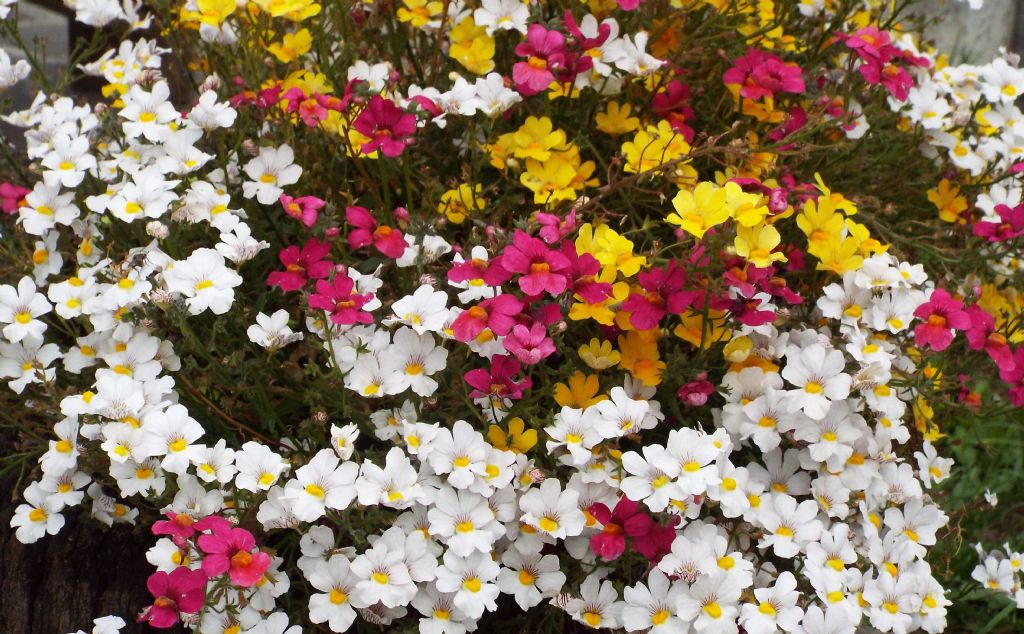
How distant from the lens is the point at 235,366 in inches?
63.3

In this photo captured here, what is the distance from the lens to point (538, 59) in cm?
176

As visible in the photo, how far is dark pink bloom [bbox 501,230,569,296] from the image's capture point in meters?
1.45

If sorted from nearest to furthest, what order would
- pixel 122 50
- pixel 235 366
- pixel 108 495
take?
pixel 235 366
pixel 108 495
pixel 122 50

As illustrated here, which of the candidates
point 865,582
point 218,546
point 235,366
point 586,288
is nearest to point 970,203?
point 865,582

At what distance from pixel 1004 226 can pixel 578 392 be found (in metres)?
0.95

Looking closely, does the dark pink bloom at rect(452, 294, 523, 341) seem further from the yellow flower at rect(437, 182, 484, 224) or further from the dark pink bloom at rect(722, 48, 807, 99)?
the dark pink bloom at rect(722, 48, 807, 99)

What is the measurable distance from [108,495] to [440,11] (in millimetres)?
1093

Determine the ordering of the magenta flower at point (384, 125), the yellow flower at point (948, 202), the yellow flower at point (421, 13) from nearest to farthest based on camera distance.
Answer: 1. the magenta flower at point (384, 125)
2. the yellow flower at point (421, 13)
3. the yellow flower at point (948, 202)

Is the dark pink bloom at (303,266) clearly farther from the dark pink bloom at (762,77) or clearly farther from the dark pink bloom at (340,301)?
the dark pink bloom at (762,77)

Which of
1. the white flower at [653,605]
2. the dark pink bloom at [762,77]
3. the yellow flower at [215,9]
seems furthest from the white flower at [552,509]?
the yellow flower at [215,9]

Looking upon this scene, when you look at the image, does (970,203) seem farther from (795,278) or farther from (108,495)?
(108,495)

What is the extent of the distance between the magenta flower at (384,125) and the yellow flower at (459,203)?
7.3 inches

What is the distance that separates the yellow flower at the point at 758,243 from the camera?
151cm

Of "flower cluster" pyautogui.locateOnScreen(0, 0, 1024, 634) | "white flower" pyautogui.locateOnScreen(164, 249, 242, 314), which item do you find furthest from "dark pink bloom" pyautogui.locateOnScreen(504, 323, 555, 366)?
"white flower" pyautogui.locateOnScreen(164, 249, 242, 314)
